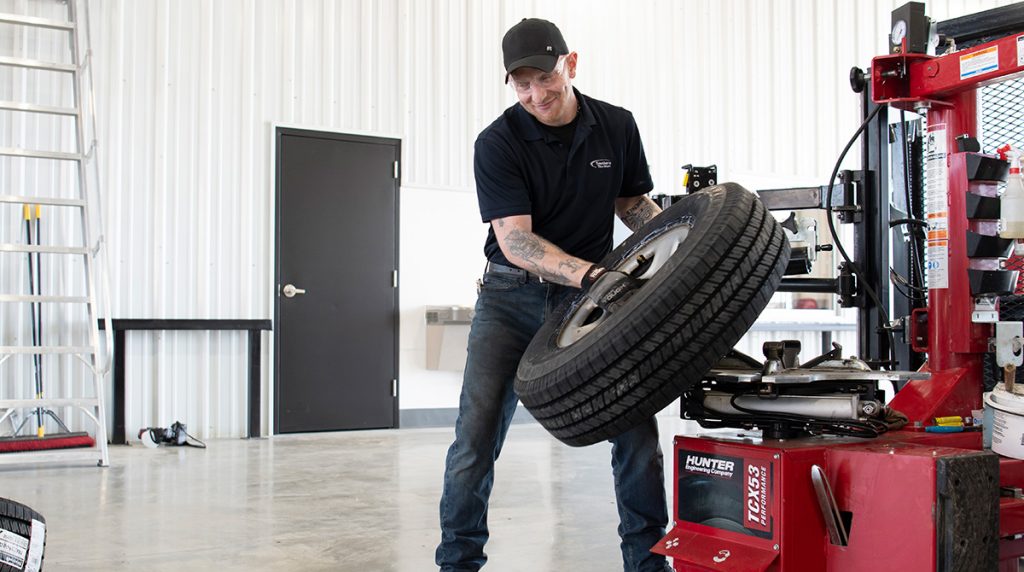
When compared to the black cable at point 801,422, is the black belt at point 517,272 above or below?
above

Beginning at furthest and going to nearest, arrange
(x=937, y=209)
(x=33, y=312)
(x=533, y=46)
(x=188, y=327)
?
1. (x=188, y=327)
2. (x=33, y=312)
3. (x=937, y=209)
4. (x=533, y=46)

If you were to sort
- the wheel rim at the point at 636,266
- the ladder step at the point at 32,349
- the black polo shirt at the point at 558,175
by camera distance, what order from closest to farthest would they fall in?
the wheel rim at the point at 636,266 < the black polo shirt at the point at 558,175 < the ladder step at the point at 32,349

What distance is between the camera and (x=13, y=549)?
1839mm

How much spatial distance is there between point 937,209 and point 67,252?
14.7 feet

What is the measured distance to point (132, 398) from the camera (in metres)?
6.21

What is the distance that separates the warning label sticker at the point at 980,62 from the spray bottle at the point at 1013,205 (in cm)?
26

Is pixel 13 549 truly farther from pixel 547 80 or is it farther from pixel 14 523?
pixel 547 80

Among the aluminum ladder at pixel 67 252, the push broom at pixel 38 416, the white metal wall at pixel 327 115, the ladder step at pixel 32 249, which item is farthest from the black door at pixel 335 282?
the ladder step at pixel 32 249

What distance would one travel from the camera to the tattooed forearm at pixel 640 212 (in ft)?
8.43

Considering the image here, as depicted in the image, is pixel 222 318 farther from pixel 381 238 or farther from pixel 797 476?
pixel 797 476

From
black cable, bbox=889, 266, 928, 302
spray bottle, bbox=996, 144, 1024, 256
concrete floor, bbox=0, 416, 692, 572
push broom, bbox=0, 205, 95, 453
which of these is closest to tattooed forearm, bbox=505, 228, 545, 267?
concrete floor, bbox=0, 416, 692, 572

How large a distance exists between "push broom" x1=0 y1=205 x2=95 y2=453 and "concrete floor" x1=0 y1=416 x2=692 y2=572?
17 cm

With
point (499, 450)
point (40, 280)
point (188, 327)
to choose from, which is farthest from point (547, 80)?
point (40, 280)

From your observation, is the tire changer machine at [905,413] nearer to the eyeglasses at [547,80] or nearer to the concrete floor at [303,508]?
the eyeglasses at [547,80]
